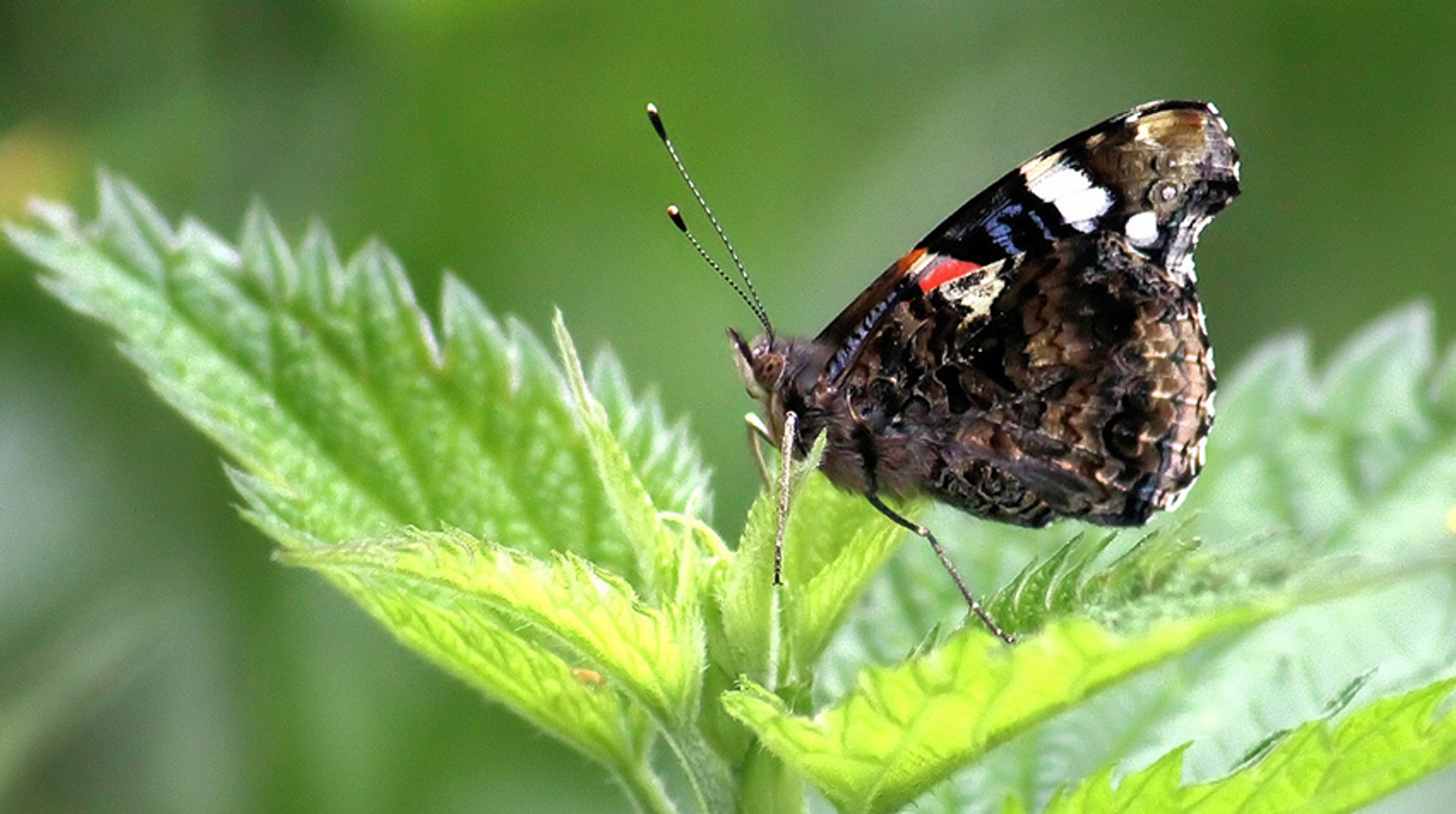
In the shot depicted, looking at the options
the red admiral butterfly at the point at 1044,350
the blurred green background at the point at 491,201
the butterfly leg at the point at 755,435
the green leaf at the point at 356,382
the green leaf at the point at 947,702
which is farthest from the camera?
the blurred green background at the point at 491,201

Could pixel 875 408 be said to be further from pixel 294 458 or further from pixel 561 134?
pixel 561 134

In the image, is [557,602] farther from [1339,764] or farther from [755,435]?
[755,435]

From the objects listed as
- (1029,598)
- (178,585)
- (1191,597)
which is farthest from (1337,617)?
(178,585)

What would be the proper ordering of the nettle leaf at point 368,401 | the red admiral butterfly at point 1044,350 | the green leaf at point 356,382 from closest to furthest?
the nettle leaf at point 368,401, the green leaf at point 356,382, the red admiral butterfly at point 1044,350

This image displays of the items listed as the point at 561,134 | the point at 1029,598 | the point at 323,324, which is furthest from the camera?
the point at 561,134

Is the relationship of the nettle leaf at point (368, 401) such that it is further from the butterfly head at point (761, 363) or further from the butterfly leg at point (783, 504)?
the butterfly head at point (761, 363)

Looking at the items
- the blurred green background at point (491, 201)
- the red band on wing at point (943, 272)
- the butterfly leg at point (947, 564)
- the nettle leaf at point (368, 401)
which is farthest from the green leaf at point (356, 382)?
the blurred green background at point (491, 201)

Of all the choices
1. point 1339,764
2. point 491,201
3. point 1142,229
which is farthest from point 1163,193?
point 491,201

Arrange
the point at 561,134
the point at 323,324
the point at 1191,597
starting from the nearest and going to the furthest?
the point at 1191,597, the point at 323,324, the point at 561,134
